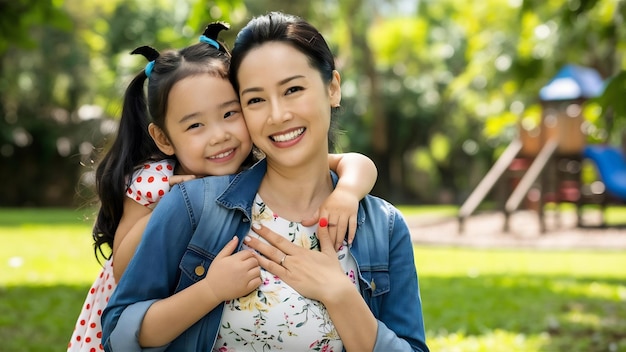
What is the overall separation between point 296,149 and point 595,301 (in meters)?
5.43

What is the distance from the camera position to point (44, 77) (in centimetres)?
2638

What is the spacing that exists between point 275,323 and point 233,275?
0.16m

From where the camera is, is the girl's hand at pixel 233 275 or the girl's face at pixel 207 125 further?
the girl's face at pixel 207 125

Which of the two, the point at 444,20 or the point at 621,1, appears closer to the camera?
the point at 621,1

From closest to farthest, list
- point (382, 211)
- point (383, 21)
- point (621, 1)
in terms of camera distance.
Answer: point (382, 211)
point (621, 1)
point (383, 21)

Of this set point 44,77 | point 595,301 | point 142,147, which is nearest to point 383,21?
point 44,77

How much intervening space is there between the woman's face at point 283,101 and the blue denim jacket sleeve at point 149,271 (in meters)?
0.28

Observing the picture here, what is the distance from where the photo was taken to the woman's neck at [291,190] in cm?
235

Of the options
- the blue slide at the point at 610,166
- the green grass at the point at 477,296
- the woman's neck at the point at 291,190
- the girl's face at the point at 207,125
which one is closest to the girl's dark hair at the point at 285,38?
the girl's face at the point at 207,125

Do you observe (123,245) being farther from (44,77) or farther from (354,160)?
(44,77)

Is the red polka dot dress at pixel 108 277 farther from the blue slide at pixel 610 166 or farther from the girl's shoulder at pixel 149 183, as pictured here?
the blue slide at pixel 610 166

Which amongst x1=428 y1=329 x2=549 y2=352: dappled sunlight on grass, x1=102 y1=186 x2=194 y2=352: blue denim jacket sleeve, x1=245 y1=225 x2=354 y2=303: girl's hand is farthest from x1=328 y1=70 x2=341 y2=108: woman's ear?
x1=428 y1=329 x2=549 y2=352: dappled sunlight on grass

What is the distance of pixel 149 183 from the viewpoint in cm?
252

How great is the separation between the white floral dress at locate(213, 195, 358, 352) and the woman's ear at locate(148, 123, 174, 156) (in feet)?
1.97
